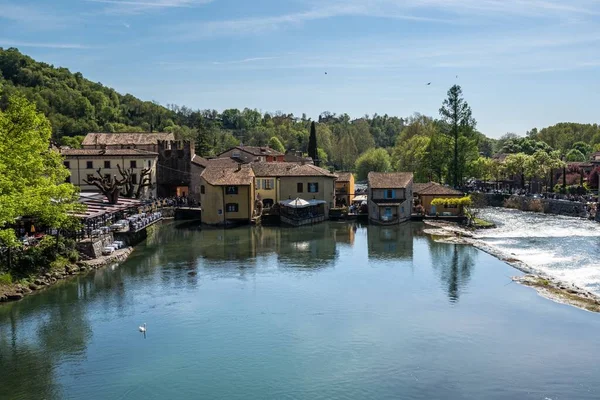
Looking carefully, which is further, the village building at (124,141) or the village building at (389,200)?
the village building at (124,141)

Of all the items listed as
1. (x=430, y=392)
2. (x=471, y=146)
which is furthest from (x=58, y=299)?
(x=471, y=146)

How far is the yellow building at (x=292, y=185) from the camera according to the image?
58531mm

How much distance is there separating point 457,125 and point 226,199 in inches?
1334

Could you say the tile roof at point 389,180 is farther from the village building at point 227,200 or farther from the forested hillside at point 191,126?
the forested hillside at point 191,126

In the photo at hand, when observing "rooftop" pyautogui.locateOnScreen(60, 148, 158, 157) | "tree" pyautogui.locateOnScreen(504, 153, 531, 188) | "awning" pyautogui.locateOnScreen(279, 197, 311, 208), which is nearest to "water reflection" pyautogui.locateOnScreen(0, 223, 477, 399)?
"awning" pyautogui.locateOnScreen(279, 197, 311, 208)

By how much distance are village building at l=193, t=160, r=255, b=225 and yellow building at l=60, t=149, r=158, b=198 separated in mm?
12950

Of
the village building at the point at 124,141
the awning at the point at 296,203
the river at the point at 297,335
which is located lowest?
the river at the point at 297,335

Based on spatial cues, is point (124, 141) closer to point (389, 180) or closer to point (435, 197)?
point (389, 180)

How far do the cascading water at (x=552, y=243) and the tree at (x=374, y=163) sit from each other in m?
42.3

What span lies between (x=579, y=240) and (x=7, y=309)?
38.9 m

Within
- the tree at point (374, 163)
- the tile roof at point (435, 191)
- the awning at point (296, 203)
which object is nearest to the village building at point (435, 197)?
the tile roof at point (435, 191)

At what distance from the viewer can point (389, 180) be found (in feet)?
191

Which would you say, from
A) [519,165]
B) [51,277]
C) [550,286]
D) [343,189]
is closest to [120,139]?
[343,189]

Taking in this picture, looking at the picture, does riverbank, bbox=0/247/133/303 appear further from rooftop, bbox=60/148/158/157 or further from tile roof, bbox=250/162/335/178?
rooftop, bbox=60/148/158/157
